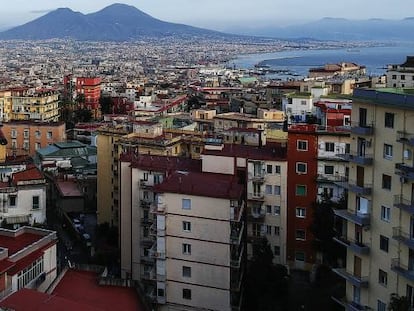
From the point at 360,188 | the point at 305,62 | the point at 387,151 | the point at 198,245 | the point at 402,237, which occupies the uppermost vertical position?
the point at 305,62

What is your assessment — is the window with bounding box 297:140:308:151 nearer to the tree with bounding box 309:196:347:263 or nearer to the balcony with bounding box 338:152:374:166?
the tree with bounding box 309:196:347:263

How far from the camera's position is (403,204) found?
28.0 feet

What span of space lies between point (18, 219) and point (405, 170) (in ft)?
32.9

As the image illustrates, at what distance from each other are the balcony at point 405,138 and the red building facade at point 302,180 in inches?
204

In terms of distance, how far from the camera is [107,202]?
17.4m

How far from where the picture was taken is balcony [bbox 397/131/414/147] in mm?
8414

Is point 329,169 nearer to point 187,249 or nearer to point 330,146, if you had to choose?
point 330,146

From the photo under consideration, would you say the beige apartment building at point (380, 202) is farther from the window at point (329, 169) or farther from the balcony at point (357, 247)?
the window at point (329, 169)

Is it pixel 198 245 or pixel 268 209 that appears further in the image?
pixel 268 209

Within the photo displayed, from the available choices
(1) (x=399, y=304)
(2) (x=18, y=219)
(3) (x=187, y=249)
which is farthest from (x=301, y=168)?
(2) (x=18, y=219)

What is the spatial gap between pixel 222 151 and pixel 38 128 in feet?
46.1

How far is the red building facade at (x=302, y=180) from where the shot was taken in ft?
45.4

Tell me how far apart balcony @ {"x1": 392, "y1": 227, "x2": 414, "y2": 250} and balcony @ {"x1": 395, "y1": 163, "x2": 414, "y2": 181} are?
0.67 metres

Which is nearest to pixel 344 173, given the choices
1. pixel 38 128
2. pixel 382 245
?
pixel 382 245
